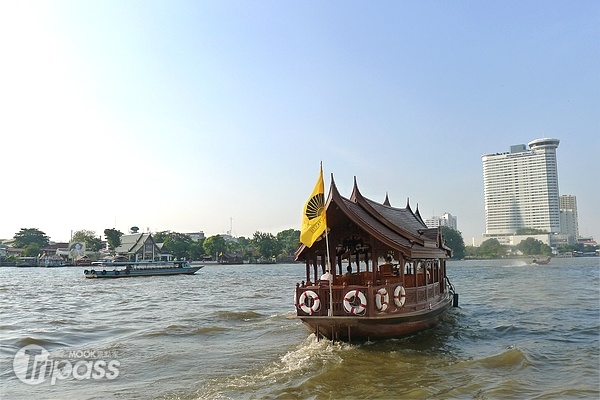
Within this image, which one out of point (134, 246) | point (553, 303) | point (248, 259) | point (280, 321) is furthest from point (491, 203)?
point (280, 321)

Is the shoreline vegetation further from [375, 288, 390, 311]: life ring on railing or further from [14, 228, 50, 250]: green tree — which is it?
[375, 288, 390, 311]: life ring on railing

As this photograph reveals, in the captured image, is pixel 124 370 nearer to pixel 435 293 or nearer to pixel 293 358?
pixel 293 358

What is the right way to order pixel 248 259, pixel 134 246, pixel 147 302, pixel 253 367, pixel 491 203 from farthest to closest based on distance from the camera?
pixel 491 203
pixel 248 259
pixel 134 246
pixel 147 302
pixel 253 367

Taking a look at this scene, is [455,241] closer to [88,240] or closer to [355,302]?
[88,240]

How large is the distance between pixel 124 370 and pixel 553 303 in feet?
67.4

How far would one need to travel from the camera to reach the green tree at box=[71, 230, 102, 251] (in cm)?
11312

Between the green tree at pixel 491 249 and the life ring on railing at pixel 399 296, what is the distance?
123764mm

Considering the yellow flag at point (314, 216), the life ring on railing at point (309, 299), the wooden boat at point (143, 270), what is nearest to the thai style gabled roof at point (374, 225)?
the yellow flag at point (314, 216)

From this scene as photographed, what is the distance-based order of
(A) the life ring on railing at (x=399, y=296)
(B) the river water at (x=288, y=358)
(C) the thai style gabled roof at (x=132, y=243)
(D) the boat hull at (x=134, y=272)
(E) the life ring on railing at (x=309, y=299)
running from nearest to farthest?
(B) the river water at (x=288, y=358) → (E) the life ring on railing at (x=309, y=299) → (A) the life ring on railing at (x=399, y=296) → (D) the boat hull at (x=134, y=272) → (C) the thai style gabled roof at (x=132, y=243)

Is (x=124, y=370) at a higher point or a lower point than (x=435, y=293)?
lower

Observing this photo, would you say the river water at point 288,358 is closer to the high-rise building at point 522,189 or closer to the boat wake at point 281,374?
the boat wake at point 281,374

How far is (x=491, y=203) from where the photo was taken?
469ft

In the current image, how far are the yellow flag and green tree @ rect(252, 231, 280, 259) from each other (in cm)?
10295

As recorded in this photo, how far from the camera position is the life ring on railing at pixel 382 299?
37.0 feet
